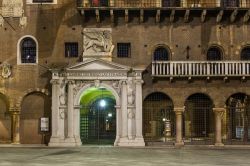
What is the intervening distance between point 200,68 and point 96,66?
686 cm

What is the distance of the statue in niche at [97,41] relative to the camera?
32625 mm

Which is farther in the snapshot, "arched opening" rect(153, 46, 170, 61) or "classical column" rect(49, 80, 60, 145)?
"arched opening" rect(153, 46, 170, 61)

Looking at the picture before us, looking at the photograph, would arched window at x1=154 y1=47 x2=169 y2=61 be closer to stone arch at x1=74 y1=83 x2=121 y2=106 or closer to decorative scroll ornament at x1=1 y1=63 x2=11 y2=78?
stone arch at x1=74 y1=83 x2=121 y2=106

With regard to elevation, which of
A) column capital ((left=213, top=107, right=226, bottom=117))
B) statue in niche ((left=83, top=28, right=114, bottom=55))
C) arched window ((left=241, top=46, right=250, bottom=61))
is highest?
statue in niche ((left=83, top=28, right=114, bottom=55))

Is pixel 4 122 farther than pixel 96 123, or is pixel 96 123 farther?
pixel 96 123

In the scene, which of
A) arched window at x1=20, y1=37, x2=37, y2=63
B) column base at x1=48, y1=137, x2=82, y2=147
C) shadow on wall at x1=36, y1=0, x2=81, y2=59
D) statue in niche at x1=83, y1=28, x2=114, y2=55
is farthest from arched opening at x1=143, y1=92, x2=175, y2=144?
arched window at x1=20, y1=37, x2=37, y2=63

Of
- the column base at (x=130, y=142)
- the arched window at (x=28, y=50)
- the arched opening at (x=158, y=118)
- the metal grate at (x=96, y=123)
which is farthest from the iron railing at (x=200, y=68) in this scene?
the arched window at (x=28, y=50)

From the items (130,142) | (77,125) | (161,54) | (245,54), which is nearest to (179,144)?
(130,142)

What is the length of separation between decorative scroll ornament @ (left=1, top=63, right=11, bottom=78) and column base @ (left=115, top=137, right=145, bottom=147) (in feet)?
28.6

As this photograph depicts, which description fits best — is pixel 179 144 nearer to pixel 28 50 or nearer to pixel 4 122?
pixel 4 122

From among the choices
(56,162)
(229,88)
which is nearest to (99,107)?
(229,88)

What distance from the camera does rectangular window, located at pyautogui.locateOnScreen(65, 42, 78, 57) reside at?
109 feet

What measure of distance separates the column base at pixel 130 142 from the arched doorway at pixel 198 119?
3.89 meters

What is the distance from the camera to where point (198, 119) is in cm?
3475
